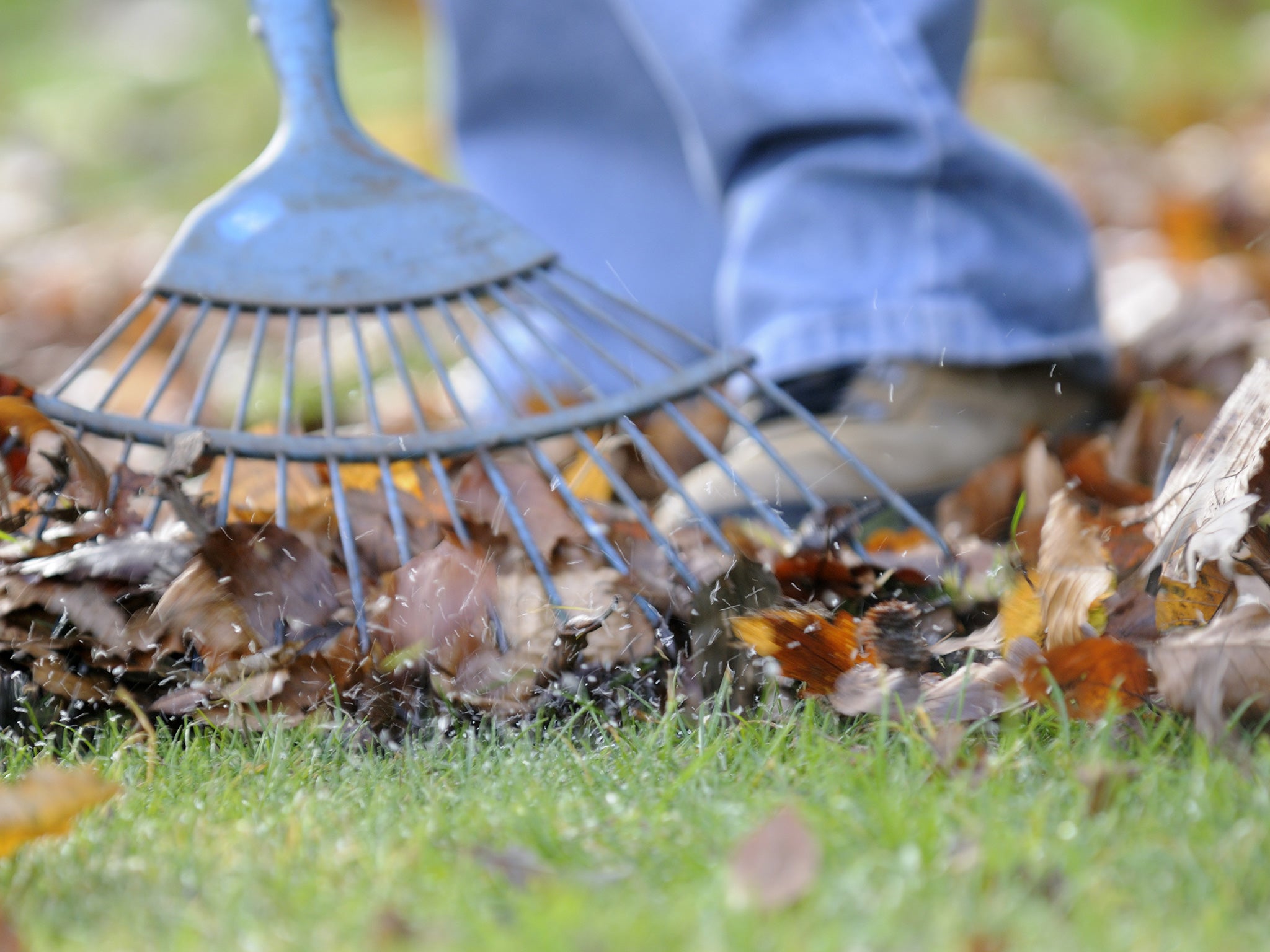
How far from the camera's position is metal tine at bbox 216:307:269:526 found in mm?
1205

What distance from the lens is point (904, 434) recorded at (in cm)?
157

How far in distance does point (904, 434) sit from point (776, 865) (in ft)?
3.31

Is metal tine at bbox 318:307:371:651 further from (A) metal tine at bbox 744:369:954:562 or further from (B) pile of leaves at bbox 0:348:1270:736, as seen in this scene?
(A) metal tine at bbox 744:369:954:562

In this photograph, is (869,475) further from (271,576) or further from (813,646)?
(271,576)

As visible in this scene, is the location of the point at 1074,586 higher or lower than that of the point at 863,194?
lower

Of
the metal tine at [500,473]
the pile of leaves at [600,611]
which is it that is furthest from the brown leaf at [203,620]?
the metal tine at [500,473]

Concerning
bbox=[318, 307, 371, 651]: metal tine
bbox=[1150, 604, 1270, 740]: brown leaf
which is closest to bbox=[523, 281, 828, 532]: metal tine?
Answer: bbox=[318, 307, 371, 651]: metal tine

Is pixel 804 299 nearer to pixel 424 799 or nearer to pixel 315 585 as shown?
pixel 315 585

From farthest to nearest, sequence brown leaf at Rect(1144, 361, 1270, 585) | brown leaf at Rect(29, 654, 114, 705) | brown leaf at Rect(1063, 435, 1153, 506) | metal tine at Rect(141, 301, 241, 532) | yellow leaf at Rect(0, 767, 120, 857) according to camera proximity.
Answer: brown leaf at Rect(1063, 435, 1153, 506)
metal tine at Rect(141, 301, 241, 532)
brown leaf at Rect(29, 654, 114, 705)
brown leaf at Rect(1144, 361, 1270, 585)
yellow leaf at Rect(0, 767, 120, 857)

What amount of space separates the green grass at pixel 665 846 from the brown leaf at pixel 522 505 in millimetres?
323

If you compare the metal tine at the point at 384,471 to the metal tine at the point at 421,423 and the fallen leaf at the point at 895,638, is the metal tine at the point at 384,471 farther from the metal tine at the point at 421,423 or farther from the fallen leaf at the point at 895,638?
the fallen leaf at the point at 895,638

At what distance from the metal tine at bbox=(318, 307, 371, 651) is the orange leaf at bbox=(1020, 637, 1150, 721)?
548 mm

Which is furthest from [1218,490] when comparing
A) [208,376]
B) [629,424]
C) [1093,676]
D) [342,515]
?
[208,376]

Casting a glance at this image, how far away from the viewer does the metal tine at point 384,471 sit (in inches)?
46.6
